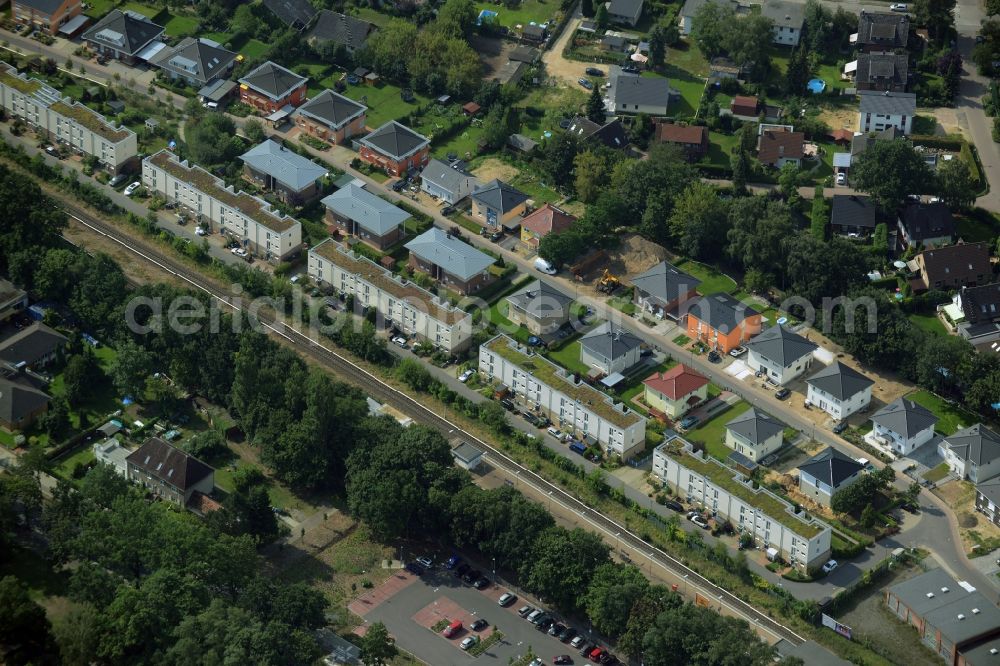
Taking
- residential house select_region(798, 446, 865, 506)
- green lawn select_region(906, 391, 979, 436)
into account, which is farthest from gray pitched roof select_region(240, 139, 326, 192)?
green lawn select_region(906, 391, 979, 436)

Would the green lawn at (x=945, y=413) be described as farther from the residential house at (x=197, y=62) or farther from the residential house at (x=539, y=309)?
the residential house at (x=197, y=62)

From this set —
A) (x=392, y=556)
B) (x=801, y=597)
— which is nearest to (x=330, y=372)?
(x=392, y=556)

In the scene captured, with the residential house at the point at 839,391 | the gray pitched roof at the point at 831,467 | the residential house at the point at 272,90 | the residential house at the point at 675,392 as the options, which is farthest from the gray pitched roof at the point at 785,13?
the gray pitched roof at the point at 831,467

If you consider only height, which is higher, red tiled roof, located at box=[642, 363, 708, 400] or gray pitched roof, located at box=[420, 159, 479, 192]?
gray pitched roof, located at box=[420, 159, 479, 192]

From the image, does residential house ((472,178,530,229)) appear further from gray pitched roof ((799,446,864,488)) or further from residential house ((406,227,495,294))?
gray pitched roof ((799,446,864,488))

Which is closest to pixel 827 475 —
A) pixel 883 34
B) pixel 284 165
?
pixel 284 165
